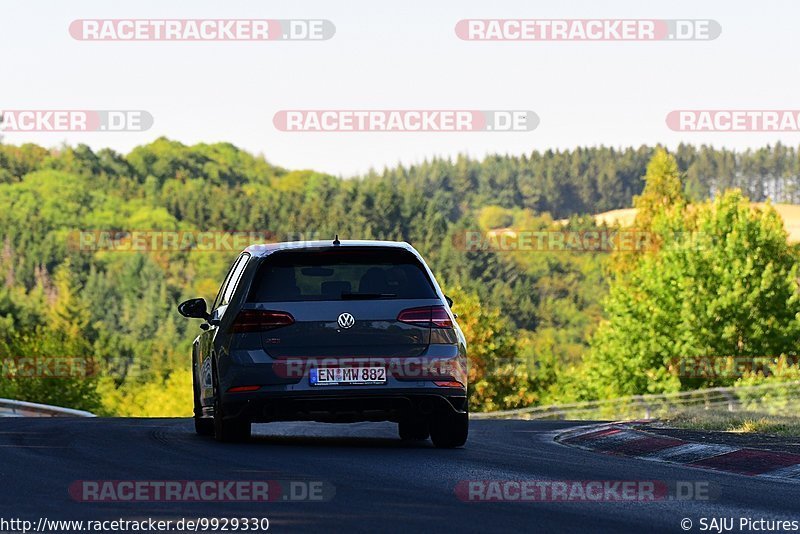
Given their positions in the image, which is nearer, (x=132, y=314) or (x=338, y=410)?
(x=338, y=410)

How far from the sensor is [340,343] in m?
13.1

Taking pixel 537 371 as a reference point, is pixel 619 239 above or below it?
above

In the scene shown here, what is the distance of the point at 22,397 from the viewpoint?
9338 centimetres

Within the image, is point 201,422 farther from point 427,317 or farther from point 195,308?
point 427,317

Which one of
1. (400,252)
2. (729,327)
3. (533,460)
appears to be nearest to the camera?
(533,460)

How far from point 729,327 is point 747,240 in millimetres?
4668

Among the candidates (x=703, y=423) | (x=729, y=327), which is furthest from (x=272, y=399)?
(x=729, y=327)

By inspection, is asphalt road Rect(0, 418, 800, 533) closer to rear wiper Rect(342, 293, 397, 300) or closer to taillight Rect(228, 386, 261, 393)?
taillight Rect(228, 386, 261, 393)

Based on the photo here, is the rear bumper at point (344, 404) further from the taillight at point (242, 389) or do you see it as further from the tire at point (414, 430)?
the tire at point (414, 430)

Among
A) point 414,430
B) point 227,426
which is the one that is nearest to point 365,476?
point 227,426

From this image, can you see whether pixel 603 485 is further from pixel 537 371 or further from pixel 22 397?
pixel 537 371

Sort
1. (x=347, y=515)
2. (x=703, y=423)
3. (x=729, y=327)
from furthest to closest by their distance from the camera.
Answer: (x=729, y=327), (x=703, y=423), (x=347, y=515)

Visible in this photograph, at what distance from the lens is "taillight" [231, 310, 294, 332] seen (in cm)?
1323

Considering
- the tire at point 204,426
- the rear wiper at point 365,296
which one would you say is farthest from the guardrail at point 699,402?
the rear wiper at point 365,296
